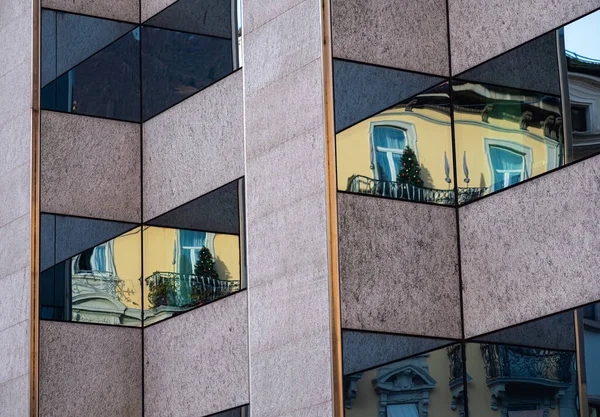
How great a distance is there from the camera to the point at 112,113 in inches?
974

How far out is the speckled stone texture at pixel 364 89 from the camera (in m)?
18.9

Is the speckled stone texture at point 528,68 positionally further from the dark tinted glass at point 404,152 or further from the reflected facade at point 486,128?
the dark tinted glass at point 404,152

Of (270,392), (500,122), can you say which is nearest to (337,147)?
(500,122)

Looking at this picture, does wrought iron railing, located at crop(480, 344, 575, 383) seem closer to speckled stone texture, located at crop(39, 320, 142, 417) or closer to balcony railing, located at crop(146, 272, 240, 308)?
balcony railing, located at crop(146, 272, 240, 308)

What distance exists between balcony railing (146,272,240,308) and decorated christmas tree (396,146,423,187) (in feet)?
12.1

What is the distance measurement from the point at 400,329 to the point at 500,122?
3.43 m

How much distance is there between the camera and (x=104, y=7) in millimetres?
25047

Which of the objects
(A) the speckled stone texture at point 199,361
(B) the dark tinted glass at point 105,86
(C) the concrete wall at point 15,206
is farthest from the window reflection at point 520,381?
(B) the dark tinted glass at point 105,86

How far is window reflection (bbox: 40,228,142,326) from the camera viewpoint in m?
23.2

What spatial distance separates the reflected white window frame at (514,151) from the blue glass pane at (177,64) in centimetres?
538

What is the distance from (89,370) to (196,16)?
22.3 feet

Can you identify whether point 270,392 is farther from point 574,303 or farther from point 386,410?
point 574,303

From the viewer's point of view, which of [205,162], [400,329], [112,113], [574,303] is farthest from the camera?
[112,113]

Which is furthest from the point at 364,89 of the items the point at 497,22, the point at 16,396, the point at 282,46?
the point at 16,396
